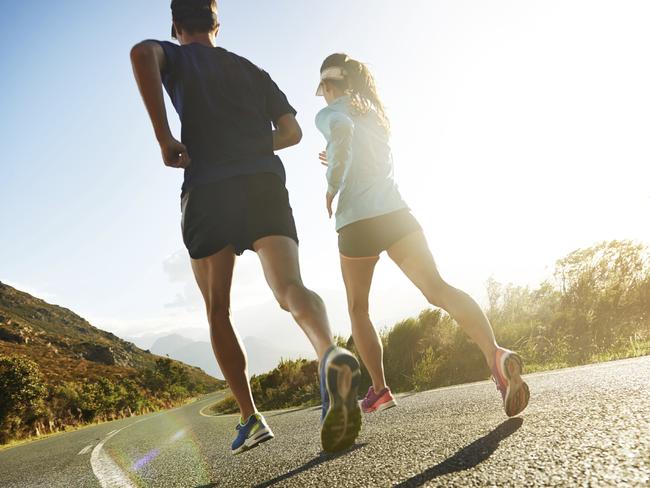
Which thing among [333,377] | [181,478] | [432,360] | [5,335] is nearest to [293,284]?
[333,377]

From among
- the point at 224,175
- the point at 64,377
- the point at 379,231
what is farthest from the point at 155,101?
the point at 64,377

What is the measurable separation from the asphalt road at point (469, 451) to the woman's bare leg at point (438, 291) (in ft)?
1.27

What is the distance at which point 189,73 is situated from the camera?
1.82 metres

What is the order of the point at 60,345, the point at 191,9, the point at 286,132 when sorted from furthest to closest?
the point at 60,345 → the point at 286,132 → the point at 191,9

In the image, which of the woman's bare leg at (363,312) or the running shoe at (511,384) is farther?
the woman's bare leg at (363,312)

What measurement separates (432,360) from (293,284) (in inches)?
216

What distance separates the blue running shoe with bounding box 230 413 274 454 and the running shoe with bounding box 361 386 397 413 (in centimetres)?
92

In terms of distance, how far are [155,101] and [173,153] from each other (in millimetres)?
217

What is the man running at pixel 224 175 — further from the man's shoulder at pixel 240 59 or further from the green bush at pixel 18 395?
the green bush at pixel 18 395

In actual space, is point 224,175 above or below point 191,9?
below

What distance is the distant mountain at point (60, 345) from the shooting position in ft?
161

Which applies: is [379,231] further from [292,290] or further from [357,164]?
[292,290]

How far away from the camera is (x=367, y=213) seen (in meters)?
2.40

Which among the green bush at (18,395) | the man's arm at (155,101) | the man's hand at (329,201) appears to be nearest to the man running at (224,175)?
the man's arm at (155,101)
